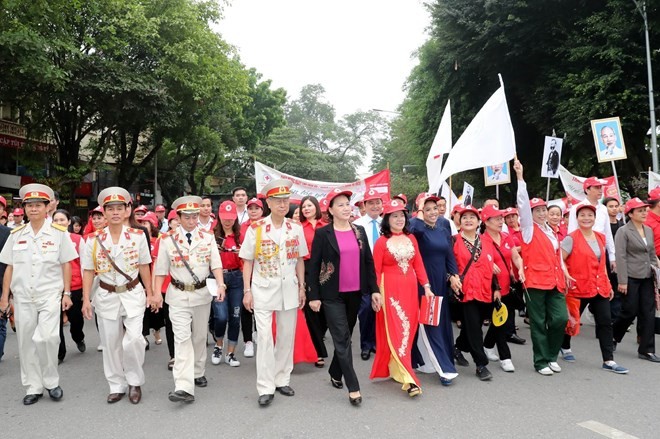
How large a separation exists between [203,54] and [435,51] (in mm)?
9105

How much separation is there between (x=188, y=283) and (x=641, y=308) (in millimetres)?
5052

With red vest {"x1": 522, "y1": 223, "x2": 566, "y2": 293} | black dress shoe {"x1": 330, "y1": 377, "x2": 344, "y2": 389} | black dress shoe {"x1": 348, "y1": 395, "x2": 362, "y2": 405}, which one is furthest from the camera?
red vest {"x1": 522, "y1": 223, "x2": 566, "y2": 293}

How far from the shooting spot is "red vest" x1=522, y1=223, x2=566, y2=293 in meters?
5.36

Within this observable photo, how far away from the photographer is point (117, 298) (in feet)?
15.4

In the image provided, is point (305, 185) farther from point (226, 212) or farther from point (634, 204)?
point (634, 204)

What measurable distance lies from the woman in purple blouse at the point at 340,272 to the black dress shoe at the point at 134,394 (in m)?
1.71

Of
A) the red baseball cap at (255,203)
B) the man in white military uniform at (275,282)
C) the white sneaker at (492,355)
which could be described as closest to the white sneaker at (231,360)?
the man in white military uniform at (275,282)

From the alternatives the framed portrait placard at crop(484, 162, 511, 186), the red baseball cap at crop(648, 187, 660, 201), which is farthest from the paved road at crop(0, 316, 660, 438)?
the framed portrait placard at crop(484, 162, 511, 186)

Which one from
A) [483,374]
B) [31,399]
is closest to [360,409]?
[483,374]

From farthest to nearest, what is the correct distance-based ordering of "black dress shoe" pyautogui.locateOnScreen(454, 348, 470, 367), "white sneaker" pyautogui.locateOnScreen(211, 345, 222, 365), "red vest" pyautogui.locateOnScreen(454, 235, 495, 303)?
"white sneaker" pyautogui.locateOnScreen(211, 345, 222, 365)
"black dress shoe" pyautogui.locateOnScreen(454, 348, 470, 367)
"red vest" pyautogui.locateOnScreen(454, 235, 495, 303)

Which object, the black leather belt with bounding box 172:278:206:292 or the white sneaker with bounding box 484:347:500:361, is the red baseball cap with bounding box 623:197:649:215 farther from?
the black leather belt with bounding box 172:278:206:292

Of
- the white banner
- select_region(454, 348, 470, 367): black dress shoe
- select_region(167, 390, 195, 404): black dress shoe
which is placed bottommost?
select_region(454, 348, 470, 367): black dress shoe

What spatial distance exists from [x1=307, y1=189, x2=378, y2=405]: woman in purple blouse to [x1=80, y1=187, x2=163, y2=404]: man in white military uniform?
1516mm

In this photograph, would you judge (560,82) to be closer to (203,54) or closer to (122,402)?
(203,54)
